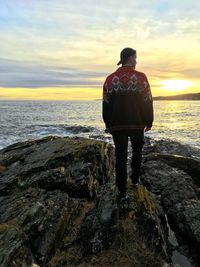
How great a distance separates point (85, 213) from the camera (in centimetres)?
877

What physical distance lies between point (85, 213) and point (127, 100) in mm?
2688

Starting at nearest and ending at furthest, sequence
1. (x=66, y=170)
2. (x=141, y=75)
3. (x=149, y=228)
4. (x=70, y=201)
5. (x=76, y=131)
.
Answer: (x=149, y=228) < (x=141, y=75) < (x=70, y=201) < (x=66, y=170) < (x=76, y=131)

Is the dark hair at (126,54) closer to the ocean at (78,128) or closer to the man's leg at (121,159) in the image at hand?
the man's leg at (121,159)

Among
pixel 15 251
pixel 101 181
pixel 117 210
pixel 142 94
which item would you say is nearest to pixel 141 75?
pixel 142 94

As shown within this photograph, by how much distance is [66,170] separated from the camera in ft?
31.7

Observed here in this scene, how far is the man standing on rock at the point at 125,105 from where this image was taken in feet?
26.9

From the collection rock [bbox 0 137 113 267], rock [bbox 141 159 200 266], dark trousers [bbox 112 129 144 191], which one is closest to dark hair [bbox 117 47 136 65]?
dark trousers [bbox 112 129 144 191]

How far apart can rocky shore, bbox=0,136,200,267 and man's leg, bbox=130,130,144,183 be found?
30 centimetres

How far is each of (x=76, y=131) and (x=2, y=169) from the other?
31.3 m

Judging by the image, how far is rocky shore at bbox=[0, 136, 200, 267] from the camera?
283 inches

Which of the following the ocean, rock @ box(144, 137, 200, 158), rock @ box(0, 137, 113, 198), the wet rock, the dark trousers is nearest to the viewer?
the wet rock

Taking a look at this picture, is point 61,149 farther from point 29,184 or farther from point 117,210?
point 117,210

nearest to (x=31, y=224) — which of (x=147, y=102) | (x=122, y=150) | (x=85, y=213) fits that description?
(x=85, y=213)

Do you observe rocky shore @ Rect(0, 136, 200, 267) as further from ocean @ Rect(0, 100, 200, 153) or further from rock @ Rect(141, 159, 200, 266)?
ocean @ Rect(0, 100, 200, 153)
